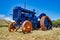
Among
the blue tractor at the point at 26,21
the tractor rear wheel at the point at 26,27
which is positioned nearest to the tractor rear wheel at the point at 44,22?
the blue tractor at the point at 26,21

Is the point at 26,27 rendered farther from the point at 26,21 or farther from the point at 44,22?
the point at 44,22

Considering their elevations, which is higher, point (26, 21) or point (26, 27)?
point (26, 21)

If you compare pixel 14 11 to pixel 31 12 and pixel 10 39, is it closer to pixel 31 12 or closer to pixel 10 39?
pixel 31 12

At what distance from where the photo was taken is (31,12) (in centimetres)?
1530

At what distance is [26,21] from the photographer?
39.5ft

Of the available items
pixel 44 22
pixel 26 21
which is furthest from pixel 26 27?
pixel 44 22

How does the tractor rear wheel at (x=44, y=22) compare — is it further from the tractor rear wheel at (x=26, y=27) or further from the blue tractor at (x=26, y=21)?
the tractor rear wheel at (x=26, y=27)

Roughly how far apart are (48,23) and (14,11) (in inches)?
197

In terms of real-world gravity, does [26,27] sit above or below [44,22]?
below

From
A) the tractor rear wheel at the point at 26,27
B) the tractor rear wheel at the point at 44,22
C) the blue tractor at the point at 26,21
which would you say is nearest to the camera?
the tractor rear wheel at the point at 26,27

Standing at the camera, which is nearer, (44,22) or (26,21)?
(26,21)

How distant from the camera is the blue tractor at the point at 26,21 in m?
12.2

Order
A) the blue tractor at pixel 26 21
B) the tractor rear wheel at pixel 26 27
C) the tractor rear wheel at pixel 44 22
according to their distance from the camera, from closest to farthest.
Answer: the tractor rear wheel at pixel 26 27
the blue tractor at pixel 26 21
the tractor rear wheel at pixel 44 22

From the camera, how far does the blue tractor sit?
12.2m
